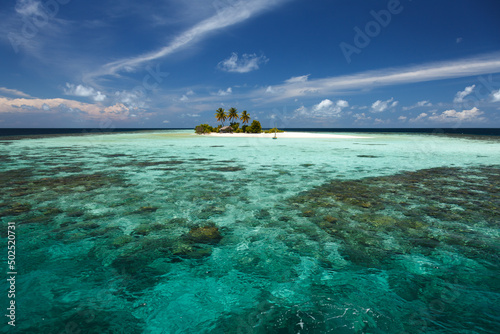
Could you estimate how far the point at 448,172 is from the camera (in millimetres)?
18453

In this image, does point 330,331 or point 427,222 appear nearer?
point 330,331

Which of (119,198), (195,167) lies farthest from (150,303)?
(195,167)

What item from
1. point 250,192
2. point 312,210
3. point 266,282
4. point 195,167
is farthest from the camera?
point 195,167

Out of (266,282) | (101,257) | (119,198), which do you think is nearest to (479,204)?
(266,282)

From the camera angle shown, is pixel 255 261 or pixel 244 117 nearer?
pixel 255 261

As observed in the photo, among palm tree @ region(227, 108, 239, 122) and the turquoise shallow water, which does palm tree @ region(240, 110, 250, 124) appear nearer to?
palm tree @ region(227, 108, 239, 122)

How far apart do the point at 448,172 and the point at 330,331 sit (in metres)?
19.5

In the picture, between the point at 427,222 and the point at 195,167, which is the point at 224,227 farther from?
the point at 195,167

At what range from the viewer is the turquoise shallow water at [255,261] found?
14.5 ft

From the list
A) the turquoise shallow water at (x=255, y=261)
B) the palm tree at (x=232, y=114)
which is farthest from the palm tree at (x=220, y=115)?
the turquoise shallow water at (x=255, y=261)

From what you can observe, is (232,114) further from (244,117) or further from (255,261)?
(255,261)

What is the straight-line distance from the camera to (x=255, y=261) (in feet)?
20.7

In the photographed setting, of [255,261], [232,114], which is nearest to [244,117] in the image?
[232,114]

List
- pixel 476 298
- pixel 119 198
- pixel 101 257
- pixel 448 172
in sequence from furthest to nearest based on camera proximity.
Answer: pixel 448 172 < pixel 119 198 < pixel 101 257 < pixel 476 298
